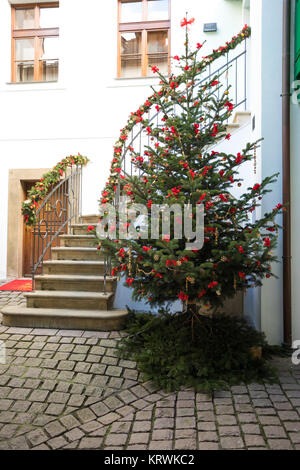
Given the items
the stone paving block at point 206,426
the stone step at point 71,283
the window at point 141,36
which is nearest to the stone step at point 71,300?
the stone step at point 71,283

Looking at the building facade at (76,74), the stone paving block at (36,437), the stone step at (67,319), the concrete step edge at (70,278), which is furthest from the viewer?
the building facade at (76,74)

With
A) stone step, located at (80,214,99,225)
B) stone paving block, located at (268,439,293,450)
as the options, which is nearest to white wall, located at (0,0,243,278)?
stone step, located at (80,214,99,225)

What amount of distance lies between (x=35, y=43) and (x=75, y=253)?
17.9ft

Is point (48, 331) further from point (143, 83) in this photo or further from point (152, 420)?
point (143, 83)

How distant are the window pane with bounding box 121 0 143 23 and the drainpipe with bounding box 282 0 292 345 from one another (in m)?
4.82

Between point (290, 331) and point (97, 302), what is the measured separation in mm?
2214

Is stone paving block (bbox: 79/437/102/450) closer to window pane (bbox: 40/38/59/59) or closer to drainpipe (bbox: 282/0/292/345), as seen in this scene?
drainpipe (bbox: 282/0/292/345)

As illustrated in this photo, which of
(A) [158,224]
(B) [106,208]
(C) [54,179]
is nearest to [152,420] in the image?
(A) [158,224]

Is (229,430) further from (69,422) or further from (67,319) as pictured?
(67,319)

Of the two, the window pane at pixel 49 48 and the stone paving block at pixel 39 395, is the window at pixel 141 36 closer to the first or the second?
the window pane at pixel 49 48

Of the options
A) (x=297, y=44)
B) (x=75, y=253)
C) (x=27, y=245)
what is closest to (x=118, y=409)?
(x=75, y=253)

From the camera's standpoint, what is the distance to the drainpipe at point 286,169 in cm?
362

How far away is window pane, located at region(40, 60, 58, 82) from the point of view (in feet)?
25.0

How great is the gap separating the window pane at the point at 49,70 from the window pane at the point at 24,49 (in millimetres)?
352
